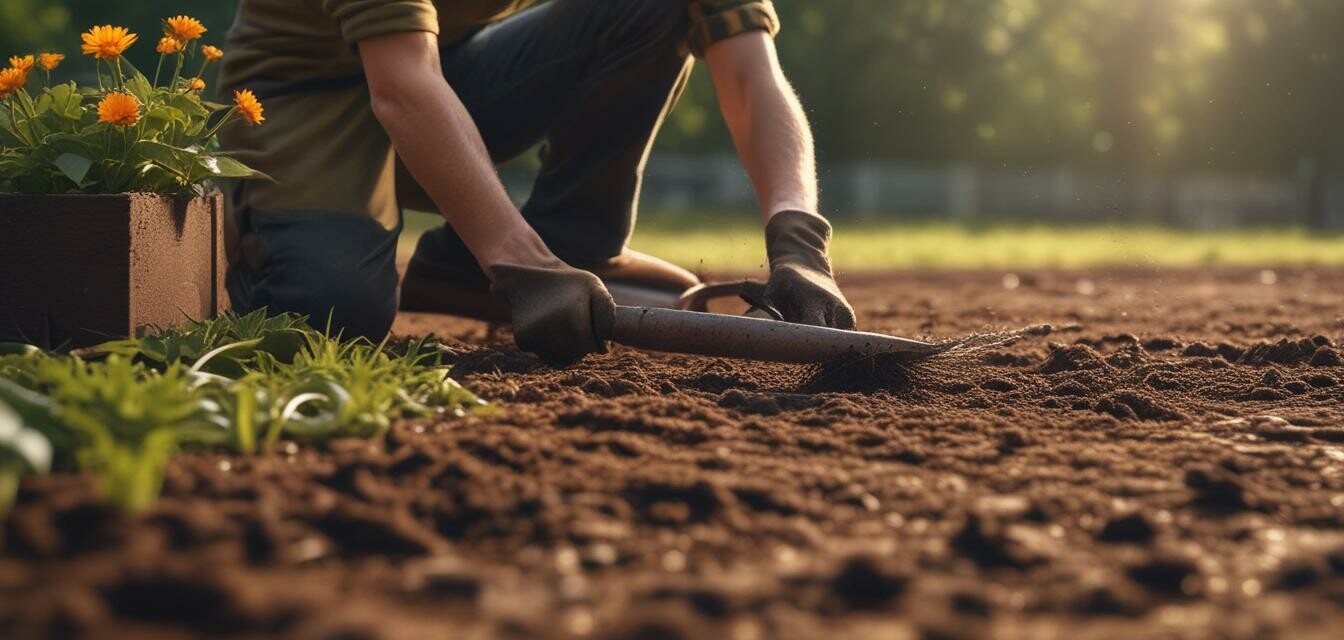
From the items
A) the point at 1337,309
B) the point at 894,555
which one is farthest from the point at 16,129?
the point at 1337,309

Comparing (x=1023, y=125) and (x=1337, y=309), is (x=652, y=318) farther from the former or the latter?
(x=1023, y=125)

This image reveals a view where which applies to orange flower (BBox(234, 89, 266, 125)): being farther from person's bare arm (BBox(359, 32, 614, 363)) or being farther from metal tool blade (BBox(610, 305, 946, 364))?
metal tool blade (BBox(610, 305, 946, 364))

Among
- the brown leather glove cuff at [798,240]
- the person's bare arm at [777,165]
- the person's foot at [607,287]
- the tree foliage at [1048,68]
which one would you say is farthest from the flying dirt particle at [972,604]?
the tree foliage at [1048,68]

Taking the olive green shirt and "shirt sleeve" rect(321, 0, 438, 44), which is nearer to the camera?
"shirt sleeve" rect(321, 0, 438, 44)

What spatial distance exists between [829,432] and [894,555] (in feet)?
2.12

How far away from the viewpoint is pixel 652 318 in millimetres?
2592

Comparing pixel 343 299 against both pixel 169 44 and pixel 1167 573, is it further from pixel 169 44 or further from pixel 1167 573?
pixel 1167 573

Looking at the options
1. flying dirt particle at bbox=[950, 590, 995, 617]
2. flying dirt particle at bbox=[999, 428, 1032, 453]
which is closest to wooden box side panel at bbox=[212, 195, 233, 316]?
flying dirt particle at bbox=[999, 428, 1032, 453]

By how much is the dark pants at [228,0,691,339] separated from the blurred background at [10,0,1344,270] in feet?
19.4

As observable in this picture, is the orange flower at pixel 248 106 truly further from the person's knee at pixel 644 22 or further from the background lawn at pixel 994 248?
the background lawn at pixel 994 248

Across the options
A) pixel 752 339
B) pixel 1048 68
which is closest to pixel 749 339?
pixel 752 339

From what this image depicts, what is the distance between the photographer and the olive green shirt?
3.17 m

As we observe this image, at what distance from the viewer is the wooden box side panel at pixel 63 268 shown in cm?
246

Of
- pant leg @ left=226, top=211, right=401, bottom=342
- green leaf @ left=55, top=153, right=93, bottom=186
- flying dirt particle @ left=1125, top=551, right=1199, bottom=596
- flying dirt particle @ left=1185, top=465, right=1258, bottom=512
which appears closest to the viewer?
flying dirt particle @ left=1125, top=551, right=1199, bottom=596
